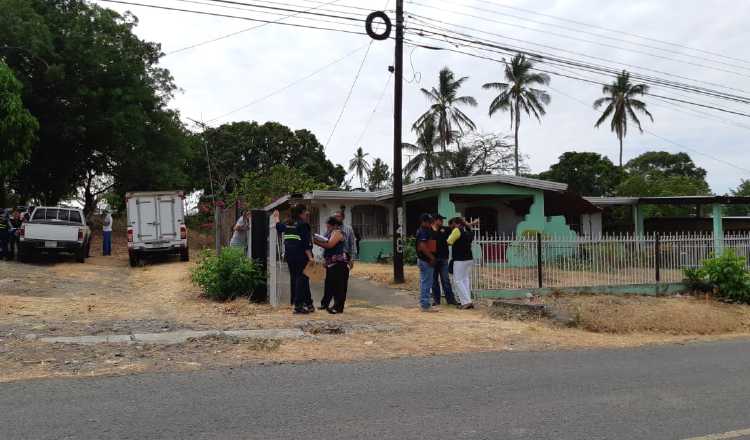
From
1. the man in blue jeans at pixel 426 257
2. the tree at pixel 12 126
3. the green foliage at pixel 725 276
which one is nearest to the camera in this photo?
the man in blue jeans at pixel 426 257

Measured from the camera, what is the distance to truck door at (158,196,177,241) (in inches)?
750

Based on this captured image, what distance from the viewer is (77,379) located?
5.89 meters

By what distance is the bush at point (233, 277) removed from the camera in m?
10.9

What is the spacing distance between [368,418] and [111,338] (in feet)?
13.7

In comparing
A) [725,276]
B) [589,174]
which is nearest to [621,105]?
[589,174]

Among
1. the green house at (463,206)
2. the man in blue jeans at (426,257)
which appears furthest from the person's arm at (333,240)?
the green house at (463,206)

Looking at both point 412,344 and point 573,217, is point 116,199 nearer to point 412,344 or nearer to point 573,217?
point 573,217

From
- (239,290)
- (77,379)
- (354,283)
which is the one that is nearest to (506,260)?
(354,283)

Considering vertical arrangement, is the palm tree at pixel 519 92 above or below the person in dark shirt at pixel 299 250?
above

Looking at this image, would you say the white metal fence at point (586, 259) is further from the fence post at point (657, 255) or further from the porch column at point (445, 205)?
the porch column at point (445, 205)

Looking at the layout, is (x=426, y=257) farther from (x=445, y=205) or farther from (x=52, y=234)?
(x=52, y=234)

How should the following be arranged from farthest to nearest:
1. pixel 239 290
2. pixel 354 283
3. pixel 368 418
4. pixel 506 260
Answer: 1. pixel 354 283
2. pixel 506 260
3. pixel 239 290
4. pixel 368 418

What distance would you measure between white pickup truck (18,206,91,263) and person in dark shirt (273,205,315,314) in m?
10.6

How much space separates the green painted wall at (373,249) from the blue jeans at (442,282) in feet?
32.0
